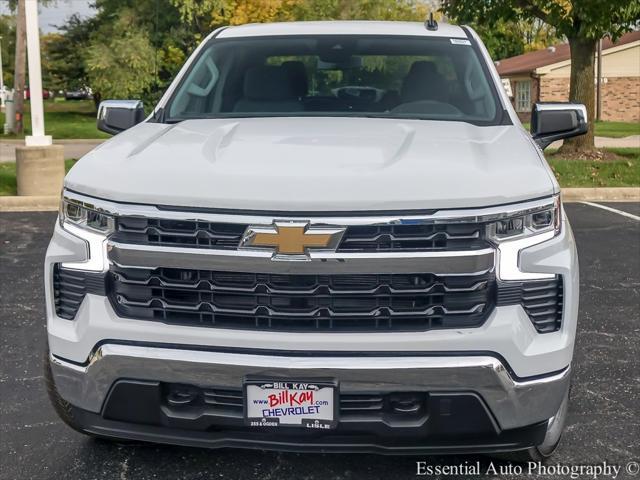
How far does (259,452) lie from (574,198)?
921cm

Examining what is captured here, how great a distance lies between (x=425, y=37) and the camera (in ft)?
15.0

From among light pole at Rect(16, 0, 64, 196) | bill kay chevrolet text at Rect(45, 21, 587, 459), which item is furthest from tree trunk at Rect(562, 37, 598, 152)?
bill kay chevrolet text at Rect(45, 21, 587, 459)

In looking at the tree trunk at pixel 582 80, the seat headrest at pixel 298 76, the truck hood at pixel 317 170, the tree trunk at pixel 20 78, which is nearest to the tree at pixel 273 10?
the tree trunk at pixel 20 78

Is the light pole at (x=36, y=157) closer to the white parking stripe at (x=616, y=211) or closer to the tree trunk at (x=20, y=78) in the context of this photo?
the white parking stripe at (x=616, y=211)

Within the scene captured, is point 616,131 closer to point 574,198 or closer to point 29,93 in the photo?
point 574,198

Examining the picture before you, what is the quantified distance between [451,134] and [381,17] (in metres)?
40.6

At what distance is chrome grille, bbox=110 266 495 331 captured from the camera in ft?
8.68

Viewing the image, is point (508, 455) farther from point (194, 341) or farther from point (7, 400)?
point (7, 400)

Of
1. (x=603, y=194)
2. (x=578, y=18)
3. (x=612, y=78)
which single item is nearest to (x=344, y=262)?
(x=603, y=194)

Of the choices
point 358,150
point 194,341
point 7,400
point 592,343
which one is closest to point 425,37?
point 358,150

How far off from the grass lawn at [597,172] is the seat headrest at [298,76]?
8900 mm

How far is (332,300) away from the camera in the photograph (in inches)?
105

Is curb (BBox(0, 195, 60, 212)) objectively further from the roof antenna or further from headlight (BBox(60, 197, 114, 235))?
headlight (BBox(60, 197, 114, 235))

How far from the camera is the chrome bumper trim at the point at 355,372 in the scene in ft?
8.51
